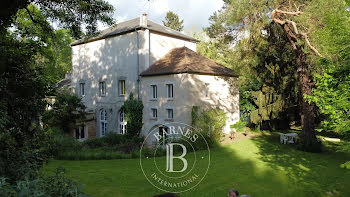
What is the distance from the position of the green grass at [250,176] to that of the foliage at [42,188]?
10.2 feet

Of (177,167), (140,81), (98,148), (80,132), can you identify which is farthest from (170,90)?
(80,132)

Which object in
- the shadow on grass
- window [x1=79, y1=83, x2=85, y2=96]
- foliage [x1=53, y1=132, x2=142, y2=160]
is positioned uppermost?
window [x1=79, y1=83, x2=85, y2=96]

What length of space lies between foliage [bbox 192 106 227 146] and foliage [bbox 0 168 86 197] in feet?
50.1

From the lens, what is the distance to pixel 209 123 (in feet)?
67.5

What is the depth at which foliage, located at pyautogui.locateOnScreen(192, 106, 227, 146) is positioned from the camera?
798 inches

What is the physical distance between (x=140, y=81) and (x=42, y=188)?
19.7 metres

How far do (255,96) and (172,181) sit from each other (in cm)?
1720

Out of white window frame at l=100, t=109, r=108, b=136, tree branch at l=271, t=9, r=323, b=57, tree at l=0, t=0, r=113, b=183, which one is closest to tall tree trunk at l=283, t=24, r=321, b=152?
tree branch at l=271, t=9, r=323, b=57

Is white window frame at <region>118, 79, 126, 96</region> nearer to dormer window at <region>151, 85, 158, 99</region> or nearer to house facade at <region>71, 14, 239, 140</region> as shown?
house facade at <region>71, 14, 239, 140</region>

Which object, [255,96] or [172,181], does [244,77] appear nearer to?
[255,96]

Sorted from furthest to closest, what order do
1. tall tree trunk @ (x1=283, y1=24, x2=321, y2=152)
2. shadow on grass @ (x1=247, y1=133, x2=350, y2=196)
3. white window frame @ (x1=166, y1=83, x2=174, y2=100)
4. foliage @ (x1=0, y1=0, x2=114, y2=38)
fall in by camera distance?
white window frame @ (x1=166, y1=83, x2=174, y2=100) → tall tree trunk @ (x1=283, y1=24, x2=321, y2=152) → shadow on grass @ (x1=247, y1=133, x2=350, y2=196) → foliage @ (x1=0, y1=0, x2=114, y2=38)

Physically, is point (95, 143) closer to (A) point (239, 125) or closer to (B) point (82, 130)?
(B) point (82, 130)

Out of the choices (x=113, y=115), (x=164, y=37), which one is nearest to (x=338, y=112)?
(x=164, y=37)

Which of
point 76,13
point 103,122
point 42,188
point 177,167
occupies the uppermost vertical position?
point 76,13
